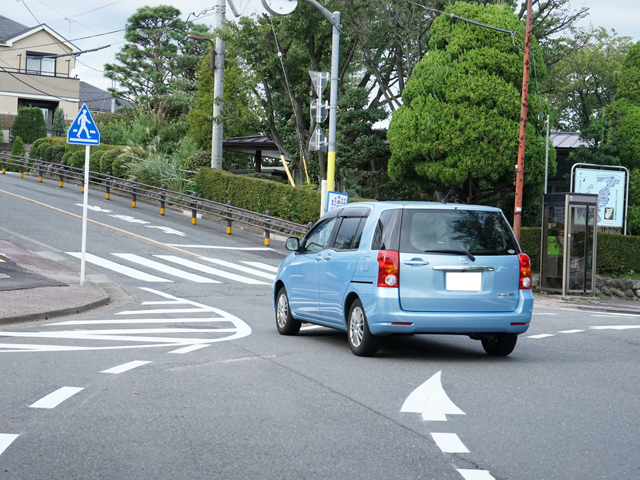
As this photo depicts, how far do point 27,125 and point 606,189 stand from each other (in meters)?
42.6

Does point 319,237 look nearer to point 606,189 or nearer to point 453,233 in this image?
point 453,233

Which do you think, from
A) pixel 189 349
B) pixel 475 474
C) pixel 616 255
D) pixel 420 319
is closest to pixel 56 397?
pixel 189 349

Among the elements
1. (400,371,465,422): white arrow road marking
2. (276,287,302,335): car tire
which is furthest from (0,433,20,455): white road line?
(276,287,302,335): car tire

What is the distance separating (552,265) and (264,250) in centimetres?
913

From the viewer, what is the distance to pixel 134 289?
18.1 metres

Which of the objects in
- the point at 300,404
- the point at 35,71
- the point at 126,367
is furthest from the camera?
the point at 35,71

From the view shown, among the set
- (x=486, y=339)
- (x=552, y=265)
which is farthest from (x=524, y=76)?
(x=486, y=339)

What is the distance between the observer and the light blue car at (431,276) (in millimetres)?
8773

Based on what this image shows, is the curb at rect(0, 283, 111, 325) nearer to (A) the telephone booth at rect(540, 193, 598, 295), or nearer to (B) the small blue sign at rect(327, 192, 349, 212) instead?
(B) the small blue sign at rect(327, 192, 349, 212)

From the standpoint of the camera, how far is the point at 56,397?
6652mm

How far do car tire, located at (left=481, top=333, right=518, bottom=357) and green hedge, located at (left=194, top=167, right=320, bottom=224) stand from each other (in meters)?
19.1

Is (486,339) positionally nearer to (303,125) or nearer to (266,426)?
(266,426)

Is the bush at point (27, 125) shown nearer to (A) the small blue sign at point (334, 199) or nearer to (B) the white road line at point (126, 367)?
(A) the small blue sign at point (334, 199)

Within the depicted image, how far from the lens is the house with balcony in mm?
64188
